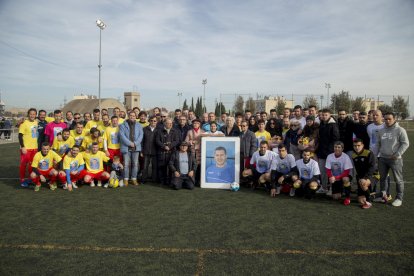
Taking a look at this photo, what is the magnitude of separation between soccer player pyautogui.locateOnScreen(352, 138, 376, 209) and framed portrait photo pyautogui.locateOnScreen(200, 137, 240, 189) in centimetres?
283

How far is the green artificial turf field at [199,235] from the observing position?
138 inches

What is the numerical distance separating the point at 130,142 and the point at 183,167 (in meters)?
1.58

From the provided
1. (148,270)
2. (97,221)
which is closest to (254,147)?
(97,221)

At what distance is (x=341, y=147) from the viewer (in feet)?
21.2

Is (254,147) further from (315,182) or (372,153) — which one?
(372,153)

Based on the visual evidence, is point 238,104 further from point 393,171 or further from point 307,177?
point 393,171

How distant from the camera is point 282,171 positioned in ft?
23.5

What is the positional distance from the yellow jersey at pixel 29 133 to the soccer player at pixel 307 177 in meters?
7.01

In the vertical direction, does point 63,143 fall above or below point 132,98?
below

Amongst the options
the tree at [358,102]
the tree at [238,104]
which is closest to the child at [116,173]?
the tree at [238,104]

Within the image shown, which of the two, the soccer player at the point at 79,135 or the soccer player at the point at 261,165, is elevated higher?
the soccer player at the point at 79,135

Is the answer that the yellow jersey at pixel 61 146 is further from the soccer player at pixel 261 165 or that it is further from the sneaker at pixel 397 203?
the sneaker at pixel 397 203

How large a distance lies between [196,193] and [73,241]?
11.0ft

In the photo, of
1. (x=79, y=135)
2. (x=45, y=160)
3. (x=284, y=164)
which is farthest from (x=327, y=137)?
(x=45, y=160)
